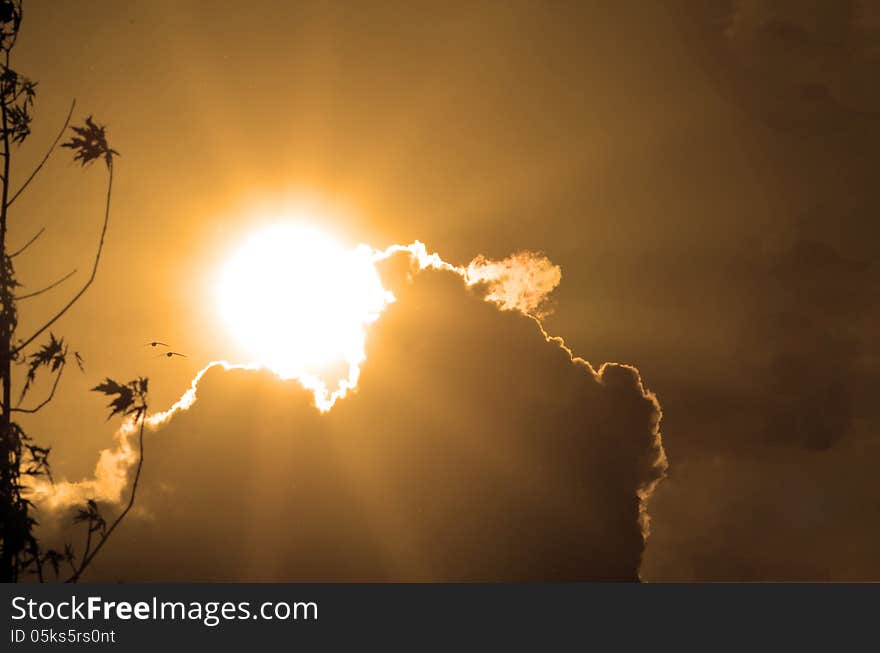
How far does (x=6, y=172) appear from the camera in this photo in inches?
577

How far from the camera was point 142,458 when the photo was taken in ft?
47.5

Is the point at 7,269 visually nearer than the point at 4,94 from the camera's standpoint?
Yes

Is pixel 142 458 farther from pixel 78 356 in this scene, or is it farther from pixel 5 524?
pixel 78 356

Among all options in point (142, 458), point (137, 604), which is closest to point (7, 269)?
point (142, 458)

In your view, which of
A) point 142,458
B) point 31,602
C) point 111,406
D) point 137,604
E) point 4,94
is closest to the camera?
point 142,458

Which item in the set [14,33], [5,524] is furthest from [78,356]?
[14,33]

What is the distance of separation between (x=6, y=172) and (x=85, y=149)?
2698mm

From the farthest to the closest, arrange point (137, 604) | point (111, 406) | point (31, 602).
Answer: point (137, 604), point (31, 602), point (111, 406)

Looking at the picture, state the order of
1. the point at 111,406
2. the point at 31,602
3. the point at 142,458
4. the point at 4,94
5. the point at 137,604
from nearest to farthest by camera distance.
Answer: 1. the point at 142,458
2. the point at 4,94
3. the point at 111,406
4. the point at 31,602
5. the point at 137,604

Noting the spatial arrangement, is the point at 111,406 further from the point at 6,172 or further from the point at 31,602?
the point at 31,602

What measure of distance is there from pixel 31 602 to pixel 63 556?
8798 mm

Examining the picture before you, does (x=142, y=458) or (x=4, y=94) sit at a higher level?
(x=4, y=94)

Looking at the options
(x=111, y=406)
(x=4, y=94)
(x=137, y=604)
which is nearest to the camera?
(x=4, y=94)

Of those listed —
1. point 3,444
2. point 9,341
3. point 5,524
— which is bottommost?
point 5,524
